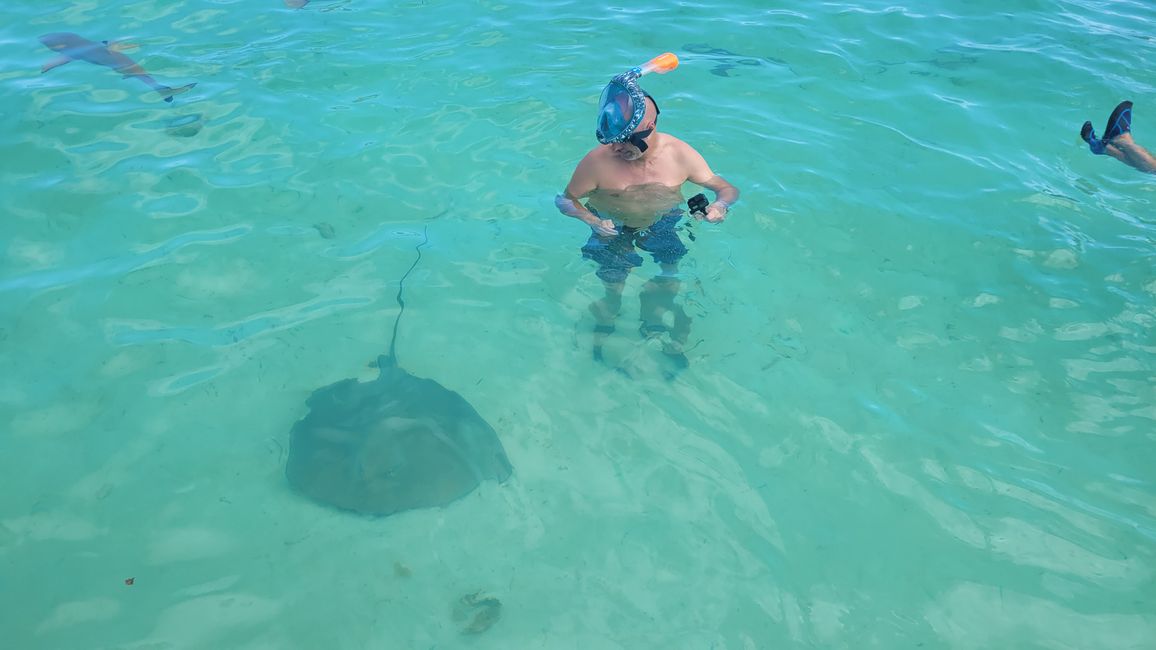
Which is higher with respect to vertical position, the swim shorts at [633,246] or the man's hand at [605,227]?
the man's hand at [605,227]

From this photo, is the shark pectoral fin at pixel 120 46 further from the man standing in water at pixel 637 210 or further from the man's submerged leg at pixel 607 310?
the man's submerged leg at pixel 607 310

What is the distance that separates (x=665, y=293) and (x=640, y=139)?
1.25m

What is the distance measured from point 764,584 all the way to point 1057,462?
219 cm

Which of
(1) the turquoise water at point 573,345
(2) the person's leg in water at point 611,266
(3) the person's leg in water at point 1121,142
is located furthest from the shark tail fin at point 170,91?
(3) the person's leg in water at point 1121,142

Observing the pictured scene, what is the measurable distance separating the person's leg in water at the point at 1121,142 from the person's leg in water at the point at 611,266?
4144mm

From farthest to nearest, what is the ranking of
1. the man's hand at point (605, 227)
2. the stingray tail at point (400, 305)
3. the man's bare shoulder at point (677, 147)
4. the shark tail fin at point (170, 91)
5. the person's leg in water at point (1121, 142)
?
the shark tail fin at point (170, 91) → the person's leg in water at point (1121, 142) → the man's bare shoulder at point (677, 147) → the man's hand at point (605, 227) → the stingray tail at point (400, 305)

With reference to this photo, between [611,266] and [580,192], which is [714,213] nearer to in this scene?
[611,266]

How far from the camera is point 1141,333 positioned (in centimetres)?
545

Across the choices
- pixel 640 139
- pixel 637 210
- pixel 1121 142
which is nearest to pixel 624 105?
pixel 640 139

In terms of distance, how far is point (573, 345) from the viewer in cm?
543

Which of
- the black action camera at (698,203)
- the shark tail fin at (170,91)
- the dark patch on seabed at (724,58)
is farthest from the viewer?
the dark patch on seabed at (724,58)

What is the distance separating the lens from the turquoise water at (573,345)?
3994 mm

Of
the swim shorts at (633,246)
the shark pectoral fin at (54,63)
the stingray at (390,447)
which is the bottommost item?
the stingray at (390,447)

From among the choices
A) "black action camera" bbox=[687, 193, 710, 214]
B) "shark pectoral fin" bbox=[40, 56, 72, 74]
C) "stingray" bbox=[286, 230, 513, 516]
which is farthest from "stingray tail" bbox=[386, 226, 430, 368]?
"shark pectoral fin" bbox=[40, 56, 72, 74]
